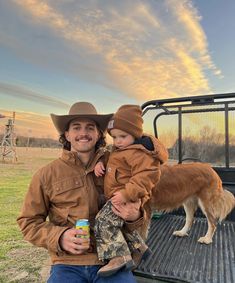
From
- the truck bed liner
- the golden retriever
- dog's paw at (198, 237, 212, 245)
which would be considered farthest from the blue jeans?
dog's paw at (198, 237, 212, 245)

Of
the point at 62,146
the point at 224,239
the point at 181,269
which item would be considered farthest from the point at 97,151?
the point at 224,239

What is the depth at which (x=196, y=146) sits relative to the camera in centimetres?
470

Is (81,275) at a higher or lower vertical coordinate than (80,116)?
lower

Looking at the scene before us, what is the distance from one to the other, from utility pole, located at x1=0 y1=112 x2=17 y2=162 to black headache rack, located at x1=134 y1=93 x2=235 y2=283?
16810 millimetres

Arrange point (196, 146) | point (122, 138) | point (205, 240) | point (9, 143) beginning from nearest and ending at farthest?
1. point (122, 138)
2. point (205, 240)
3. point (196, 146)
4. point (9, 143)

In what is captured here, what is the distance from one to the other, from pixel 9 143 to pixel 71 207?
19.7 meters

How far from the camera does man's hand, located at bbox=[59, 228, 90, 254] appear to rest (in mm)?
2000

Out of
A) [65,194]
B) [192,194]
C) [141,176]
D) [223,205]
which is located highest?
[141,176]

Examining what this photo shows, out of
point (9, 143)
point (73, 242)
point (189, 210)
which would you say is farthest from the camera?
point (9, 143)

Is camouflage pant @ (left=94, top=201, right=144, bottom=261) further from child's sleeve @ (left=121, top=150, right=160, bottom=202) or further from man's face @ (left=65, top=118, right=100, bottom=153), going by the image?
man's face @ (left=65, top=118, right=100, bottom=153)

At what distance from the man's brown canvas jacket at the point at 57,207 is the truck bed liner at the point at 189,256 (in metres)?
0.54

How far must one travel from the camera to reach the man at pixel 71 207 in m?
2.12

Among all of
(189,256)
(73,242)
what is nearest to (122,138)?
(73,242)

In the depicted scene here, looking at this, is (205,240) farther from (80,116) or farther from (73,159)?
(80,116)
